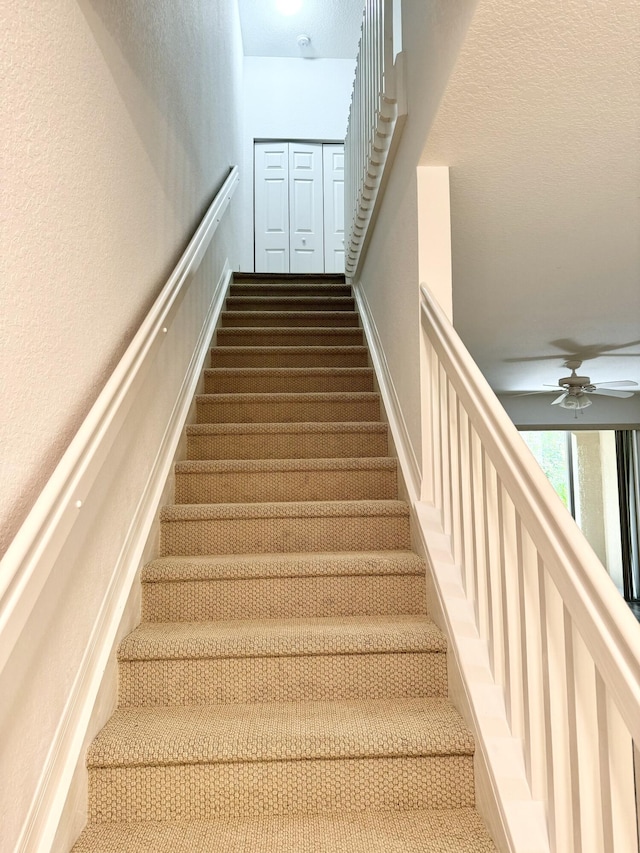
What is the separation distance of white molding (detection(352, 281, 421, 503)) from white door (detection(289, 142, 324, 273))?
7.49 ft

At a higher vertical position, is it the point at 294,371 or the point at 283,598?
the point at 294,371

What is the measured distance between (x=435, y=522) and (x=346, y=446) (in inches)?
32.1

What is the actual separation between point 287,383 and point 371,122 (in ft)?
→ 4.10

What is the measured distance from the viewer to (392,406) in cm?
259

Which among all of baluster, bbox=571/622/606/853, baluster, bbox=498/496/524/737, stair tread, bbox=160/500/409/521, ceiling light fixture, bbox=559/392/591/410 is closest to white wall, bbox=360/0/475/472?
stair tread, bbox=160/500/409/521

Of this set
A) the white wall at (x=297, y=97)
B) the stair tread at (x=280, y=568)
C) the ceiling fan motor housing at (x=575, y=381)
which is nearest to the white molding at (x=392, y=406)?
the stair tread at (x=280, y=568)

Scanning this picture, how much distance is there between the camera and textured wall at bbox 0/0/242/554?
3.49 ft

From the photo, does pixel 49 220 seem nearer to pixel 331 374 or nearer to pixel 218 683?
pixel 218 683

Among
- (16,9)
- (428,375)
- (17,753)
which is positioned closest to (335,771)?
(17,753)

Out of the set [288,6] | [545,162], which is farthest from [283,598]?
[288,6]

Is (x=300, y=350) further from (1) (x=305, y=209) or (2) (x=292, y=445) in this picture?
(1) (x=305, y=209)

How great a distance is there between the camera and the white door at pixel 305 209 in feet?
18.9

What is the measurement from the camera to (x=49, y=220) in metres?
1.20

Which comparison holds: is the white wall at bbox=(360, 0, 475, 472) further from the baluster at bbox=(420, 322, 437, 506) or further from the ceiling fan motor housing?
the ceiling fan motor housing
